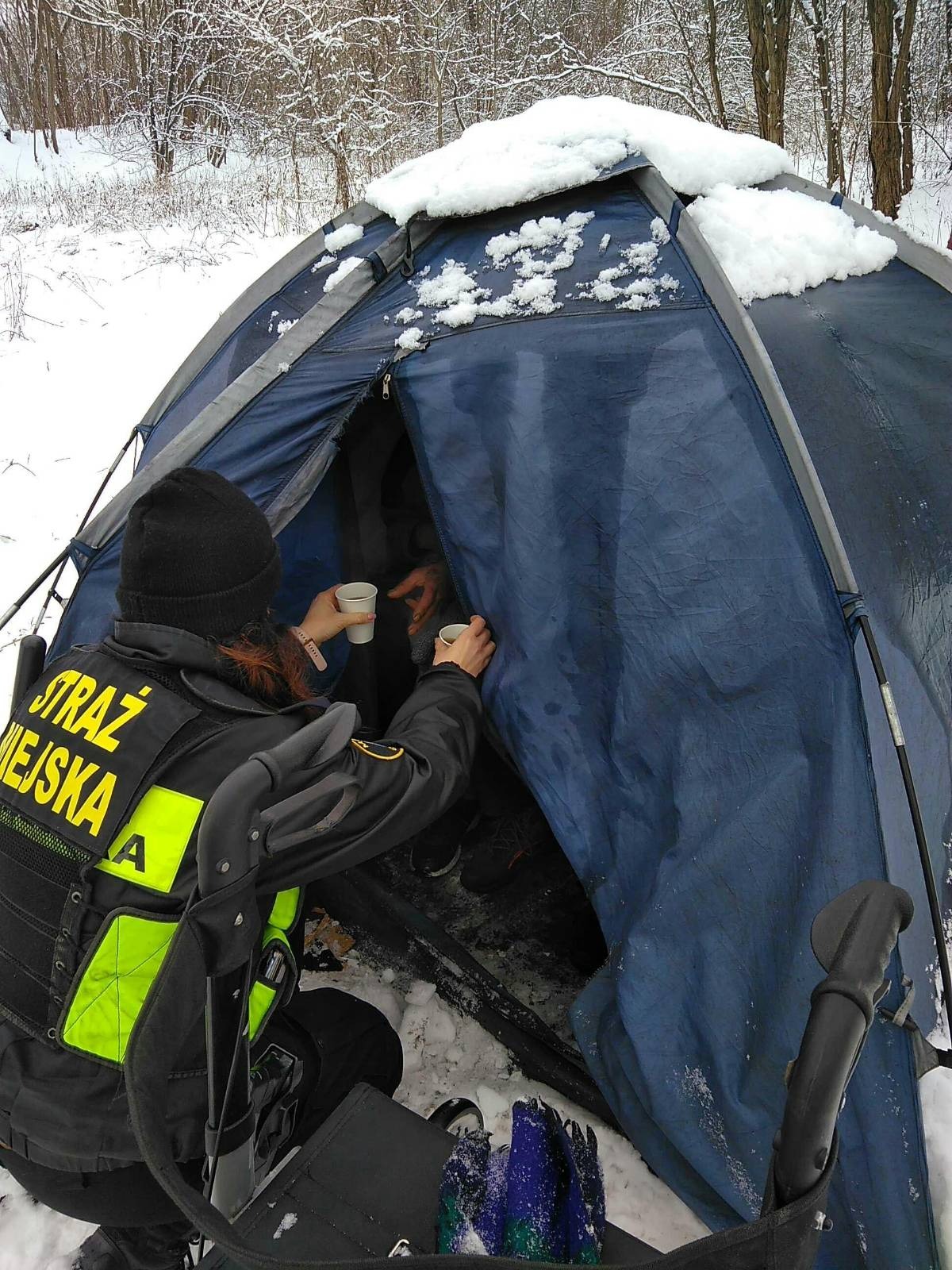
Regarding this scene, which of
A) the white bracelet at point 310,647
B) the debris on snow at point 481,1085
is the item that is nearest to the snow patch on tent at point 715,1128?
the debris on snow at point 481,1085

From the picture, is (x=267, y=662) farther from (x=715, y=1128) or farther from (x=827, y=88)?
(x=827, y=88)

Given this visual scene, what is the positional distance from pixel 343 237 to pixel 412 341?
2.16ft

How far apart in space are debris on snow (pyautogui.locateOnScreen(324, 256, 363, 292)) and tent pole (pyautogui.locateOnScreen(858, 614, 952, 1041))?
1.45 m

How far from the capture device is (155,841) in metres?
1.28

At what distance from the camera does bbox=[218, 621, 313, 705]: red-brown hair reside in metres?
1.52

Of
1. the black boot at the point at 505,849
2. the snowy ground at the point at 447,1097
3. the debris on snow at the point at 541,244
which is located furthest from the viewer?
the black boot at the point at 505,849

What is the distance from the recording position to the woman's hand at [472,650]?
1.92 m

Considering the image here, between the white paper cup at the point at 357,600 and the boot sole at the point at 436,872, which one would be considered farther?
the boot sole at the point at 436,872

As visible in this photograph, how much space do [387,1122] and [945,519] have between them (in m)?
1.73

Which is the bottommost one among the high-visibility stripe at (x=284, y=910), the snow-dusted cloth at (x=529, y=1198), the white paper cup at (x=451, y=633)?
the snow-dusted cloth at (x=529, y=1198)

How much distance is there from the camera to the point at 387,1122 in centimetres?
133

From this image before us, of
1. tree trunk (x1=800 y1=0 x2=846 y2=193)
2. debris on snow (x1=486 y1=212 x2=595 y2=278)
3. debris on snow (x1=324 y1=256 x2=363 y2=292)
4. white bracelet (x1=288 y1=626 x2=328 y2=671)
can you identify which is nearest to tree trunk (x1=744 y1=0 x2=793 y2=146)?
tree trunk (x1=800 y1=0 x2=846 y2=193)

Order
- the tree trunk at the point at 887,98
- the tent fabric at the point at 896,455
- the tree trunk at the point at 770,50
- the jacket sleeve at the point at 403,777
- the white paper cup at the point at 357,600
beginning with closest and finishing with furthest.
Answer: the jacket sleeve at the point at 403,777
the tent fabric at the point at 896,455
the white paper cup at the point at 357,600
the tree trunk at the point at 887,98
the tree trunk at the point at 770,50

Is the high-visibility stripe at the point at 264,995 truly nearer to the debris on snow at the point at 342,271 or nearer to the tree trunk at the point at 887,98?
the debris on snow at the point at 342,271
